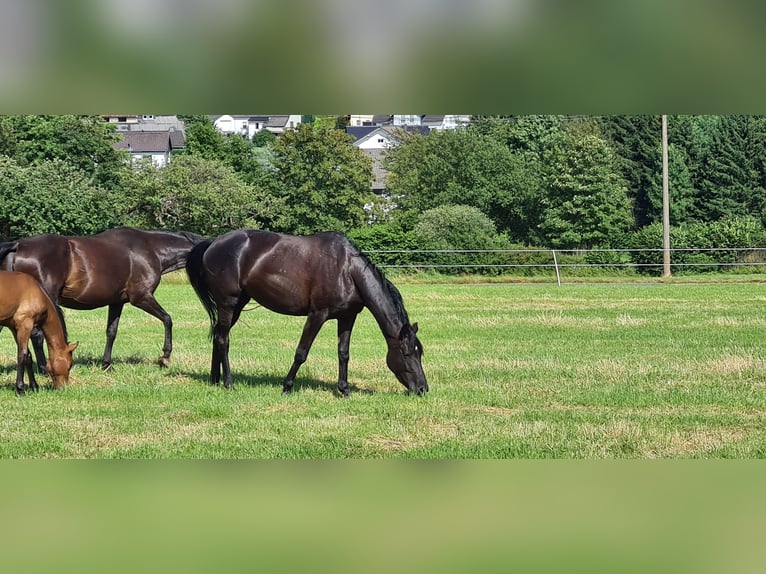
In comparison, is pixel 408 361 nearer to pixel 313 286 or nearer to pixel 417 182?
pixel 313 286

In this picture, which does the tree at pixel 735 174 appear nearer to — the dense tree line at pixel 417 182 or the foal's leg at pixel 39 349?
the dense tree line at pixel 417 182

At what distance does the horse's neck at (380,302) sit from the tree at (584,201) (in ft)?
125

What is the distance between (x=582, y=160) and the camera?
48938 mm

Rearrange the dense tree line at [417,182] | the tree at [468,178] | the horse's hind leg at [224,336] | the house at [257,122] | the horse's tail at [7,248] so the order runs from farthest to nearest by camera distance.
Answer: the tree at [468,178] < the dense tree line at [417,182] < the horse's tail at [7,248] < the horse's hind leg at [224,336] < the house at [257,122]

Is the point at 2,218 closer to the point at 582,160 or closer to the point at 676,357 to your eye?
the point at 582,160

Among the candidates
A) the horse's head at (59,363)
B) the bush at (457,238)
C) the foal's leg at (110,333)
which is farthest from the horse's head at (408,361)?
the bush at (457,238)

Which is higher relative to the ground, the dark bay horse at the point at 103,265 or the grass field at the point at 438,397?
the dark bay horse at the point at 103,265

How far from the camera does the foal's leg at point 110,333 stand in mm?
12180

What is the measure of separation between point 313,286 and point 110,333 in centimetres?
423

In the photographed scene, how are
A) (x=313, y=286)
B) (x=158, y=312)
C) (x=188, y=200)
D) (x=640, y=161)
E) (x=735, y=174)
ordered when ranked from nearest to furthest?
(x=313, y=286) < (x=158, y=312) < (x=188, y=200) < (x=735, y=174) < (x=640, y=161)

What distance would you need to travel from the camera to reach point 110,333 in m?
12.5

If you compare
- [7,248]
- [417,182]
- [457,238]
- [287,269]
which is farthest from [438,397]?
[417,182]

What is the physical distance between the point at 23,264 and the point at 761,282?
1059 inches
